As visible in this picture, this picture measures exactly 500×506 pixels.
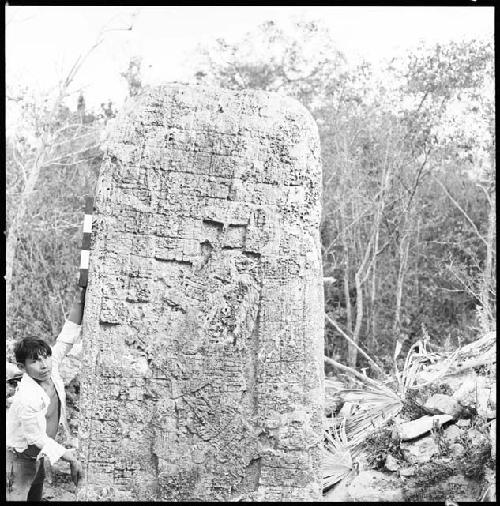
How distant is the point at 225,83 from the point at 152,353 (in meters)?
9.39

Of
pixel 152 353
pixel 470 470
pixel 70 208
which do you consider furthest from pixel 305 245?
pixel 70 208

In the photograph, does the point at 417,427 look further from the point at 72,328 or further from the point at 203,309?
the point at 72,328

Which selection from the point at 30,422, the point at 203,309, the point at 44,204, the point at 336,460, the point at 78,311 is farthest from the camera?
the point at 44,204

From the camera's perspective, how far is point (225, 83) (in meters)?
12.8

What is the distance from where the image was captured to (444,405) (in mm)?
5465

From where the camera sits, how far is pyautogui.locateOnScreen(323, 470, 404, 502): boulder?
4.99m

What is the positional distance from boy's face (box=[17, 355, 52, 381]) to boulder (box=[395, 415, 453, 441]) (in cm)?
253

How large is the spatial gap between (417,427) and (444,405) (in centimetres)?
27

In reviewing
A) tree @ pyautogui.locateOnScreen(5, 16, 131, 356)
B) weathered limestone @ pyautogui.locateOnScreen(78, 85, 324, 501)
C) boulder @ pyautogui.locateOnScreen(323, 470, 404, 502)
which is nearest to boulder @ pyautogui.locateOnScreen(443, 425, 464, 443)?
boulder @ pyautogui.locateOnScreen(323, 470, 404, 502)

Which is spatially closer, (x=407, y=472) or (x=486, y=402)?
(x=407, y=472)

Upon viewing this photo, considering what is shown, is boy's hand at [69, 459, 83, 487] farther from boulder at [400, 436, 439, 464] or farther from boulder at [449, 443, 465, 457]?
boulder at [449, 443, 465, 457]

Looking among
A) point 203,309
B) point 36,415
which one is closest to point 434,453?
point 203,309

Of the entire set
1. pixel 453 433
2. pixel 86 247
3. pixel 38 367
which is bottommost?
pixel 453 433

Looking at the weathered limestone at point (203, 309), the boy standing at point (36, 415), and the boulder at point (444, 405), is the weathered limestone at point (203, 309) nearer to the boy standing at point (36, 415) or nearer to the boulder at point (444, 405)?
the boy standing at point (36, 415)
